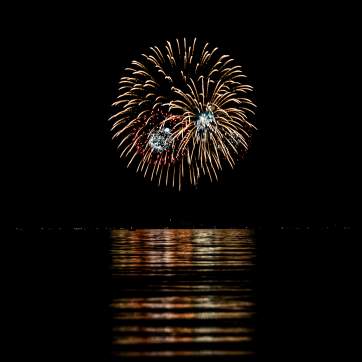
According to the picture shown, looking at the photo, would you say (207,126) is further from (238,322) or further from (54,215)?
(54,215)

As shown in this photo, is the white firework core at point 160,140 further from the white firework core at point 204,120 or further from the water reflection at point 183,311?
the water reflection at point 183,311

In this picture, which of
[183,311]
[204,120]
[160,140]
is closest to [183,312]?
[183,311]

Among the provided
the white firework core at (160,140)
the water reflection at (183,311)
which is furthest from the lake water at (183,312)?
the white firework core at (160,140)

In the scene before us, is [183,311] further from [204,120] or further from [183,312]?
[204,120]

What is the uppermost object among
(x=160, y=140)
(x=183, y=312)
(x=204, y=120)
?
(x=204, y=120)

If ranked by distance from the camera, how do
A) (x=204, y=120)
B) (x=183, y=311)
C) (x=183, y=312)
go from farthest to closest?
1. (x=204, y=120)
2. (x=183, y=311)
3. (x=183, y=312)

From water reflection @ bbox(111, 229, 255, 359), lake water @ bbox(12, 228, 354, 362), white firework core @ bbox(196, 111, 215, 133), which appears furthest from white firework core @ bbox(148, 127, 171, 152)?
lake water @ bbox(12, 228, 354, 362)

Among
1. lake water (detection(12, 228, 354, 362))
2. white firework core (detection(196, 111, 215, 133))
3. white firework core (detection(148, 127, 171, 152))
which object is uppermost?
white firework core (detection(196, 111, 215, 133))

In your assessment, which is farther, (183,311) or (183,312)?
(183,311)

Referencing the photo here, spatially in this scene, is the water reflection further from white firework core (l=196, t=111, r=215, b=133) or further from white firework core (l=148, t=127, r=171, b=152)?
white firework core (l=148, t=127, r=171, b=152)

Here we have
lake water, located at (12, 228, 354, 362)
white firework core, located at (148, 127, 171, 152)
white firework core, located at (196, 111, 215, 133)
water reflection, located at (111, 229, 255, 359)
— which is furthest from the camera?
white firework core, located at (148, 127, 171, 152)

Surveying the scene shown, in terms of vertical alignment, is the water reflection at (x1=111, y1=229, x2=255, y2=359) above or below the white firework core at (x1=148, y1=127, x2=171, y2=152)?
below

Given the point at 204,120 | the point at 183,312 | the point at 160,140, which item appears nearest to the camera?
the point at 183,312
